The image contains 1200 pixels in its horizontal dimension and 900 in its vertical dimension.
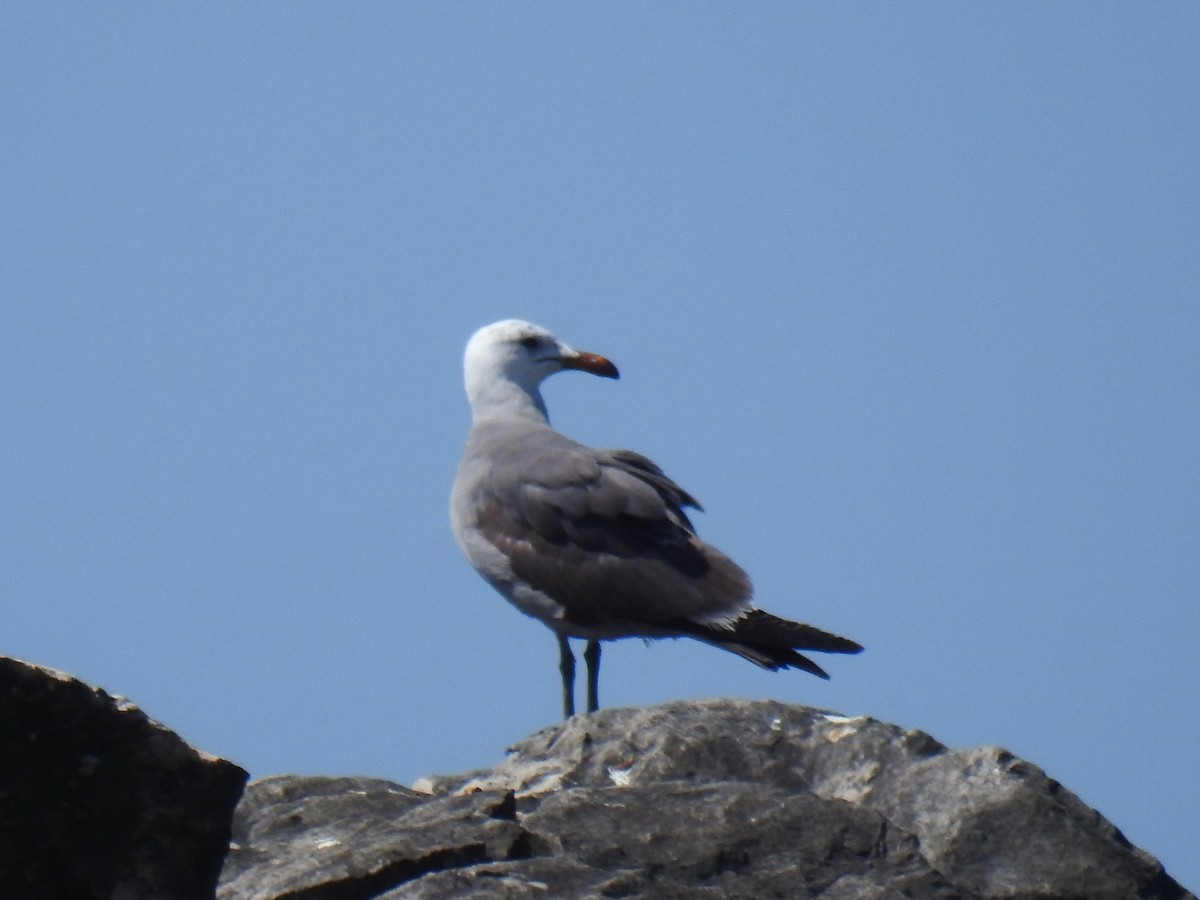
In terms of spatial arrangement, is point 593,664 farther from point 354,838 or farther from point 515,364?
point 354,838

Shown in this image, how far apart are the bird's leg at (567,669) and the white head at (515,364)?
2.20 metres

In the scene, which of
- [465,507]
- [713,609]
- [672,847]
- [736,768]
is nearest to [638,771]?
[736,768]

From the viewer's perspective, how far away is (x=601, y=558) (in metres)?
12.5

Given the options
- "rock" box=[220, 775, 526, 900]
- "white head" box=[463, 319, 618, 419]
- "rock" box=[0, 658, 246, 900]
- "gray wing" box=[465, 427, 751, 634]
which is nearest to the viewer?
"rock" box=[0, 658, 246, 900]

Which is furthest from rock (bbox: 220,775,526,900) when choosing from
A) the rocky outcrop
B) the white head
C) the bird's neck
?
the white head

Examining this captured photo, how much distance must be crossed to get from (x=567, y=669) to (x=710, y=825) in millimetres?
6657

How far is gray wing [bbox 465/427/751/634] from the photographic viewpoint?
40.6 ft

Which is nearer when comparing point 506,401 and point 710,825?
point 710,825

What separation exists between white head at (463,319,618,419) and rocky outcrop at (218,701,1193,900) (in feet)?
22.6

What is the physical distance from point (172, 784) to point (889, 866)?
8.32 ft

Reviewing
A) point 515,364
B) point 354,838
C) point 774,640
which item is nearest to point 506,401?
point 515,364

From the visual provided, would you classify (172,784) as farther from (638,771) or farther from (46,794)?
(638,771)

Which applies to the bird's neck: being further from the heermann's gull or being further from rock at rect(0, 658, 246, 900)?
rock at rect(0, 658, 246, 900)

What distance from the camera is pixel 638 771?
768 cm
